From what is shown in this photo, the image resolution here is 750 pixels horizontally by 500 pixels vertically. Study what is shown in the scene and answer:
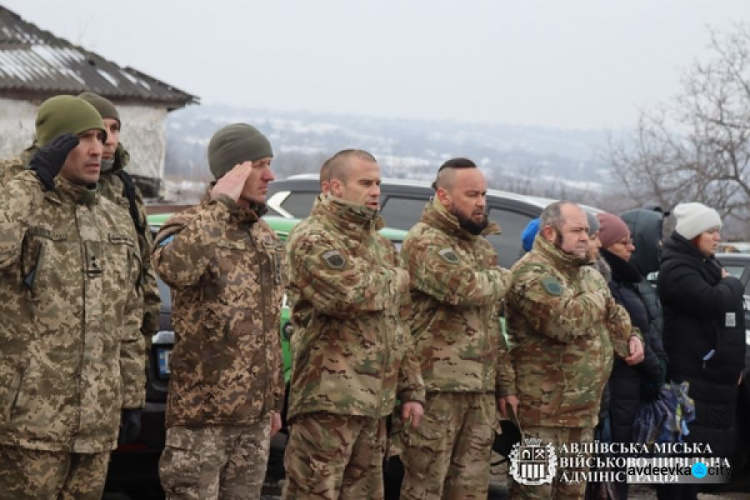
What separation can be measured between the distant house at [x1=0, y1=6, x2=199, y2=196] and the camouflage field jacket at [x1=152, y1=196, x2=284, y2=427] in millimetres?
18601

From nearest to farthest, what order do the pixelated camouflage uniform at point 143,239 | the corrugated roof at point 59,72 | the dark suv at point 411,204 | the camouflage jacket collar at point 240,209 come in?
the camouflage jacket collar at point 240,209
the pixelated camouflage uniform at point 143,239
the dark suv at point 411,204
the corrugated roof at point 59,72

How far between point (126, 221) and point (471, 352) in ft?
6.53

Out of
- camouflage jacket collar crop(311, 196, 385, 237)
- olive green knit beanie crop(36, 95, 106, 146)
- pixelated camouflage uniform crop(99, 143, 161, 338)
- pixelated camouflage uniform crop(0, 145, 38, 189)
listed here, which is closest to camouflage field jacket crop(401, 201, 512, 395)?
camouflage jacket collar crop(311, 196, 385, 237)

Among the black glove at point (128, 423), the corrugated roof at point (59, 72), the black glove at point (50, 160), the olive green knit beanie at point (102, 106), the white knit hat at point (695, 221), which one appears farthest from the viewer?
the corrugated roof at point (59, 72)

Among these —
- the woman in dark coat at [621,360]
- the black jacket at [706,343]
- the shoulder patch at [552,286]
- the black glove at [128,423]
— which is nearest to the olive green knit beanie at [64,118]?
the black glove at [128,423]

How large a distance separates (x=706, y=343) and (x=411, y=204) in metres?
3.07

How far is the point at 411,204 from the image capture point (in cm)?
916

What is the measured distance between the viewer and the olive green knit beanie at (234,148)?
476 cm

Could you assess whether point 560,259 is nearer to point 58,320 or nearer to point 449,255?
point 449,255

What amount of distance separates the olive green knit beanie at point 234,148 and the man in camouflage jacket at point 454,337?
3.80ft

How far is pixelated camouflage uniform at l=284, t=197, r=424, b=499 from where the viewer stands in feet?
15.8
